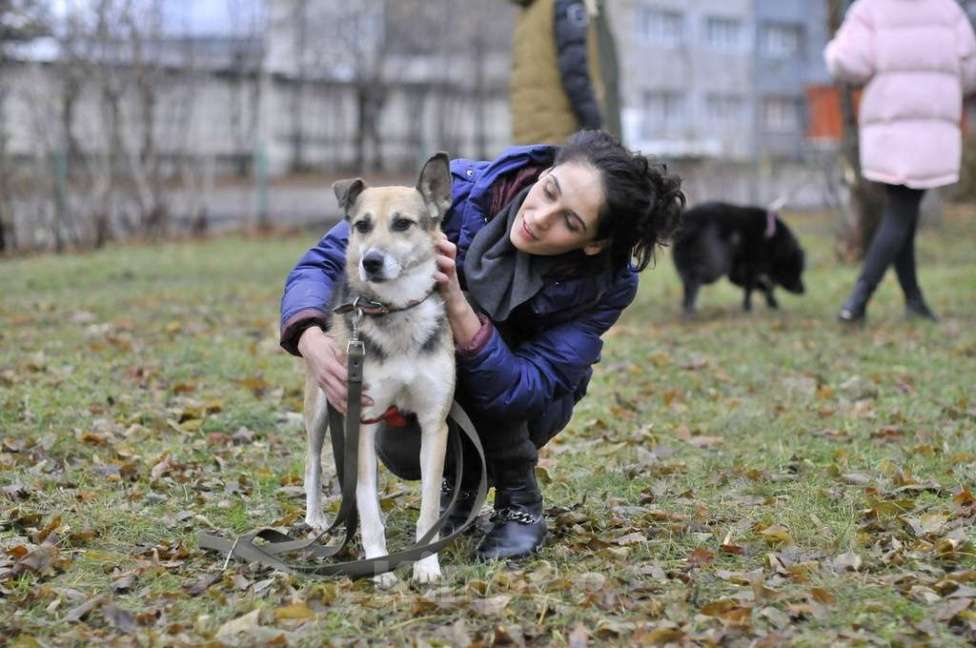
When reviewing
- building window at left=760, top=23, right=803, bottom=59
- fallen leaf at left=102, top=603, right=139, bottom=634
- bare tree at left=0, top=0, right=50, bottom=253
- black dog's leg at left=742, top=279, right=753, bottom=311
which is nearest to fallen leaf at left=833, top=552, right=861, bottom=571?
fallen leaf at left=102, top=603, right=139, bottom=634

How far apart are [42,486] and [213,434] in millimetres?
1069

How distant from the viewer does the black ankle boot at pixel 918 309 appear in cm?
869

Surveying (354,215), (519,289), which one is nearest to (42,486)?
(354,215)

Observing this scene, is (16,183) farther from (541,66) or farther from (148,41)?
(541,66)

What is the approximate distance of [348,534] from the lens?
3.86 m

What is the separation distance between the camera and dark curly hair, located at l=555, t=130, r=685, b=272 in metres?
3.74

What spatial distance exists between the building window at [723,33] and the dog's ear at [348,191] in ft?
130

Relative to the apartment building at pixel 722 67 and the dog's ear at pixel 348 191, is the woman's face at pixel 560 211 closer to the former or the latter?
the dog's ear at pixel 348 191

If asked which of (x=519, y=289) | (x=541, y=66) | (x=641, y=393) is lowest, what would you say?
(x=641, y=393)

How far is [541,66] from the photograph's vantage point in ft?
28.3

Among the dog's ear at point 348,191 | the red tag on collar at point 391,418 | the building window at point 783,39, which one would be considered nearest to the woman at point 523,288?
the red tag on collar at point 391,418

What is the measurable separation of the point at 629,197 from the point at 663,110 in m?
36.5

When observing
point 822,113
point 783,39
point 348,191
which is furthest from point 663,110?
point 348,191

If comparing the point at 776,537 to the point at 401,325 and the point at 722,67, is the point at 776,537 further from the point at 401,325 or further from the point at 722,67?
the point at 722,67
